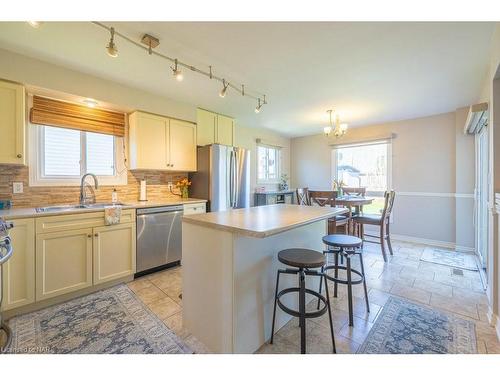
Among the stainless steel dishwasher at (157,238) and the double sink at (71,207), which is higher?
the double sink at (71,207)

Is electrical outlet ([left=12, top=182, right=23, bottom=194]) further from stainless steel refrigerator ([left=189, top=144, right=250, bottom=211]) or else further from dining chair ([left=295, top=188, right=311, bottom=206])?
dining chair ([left=295, top=188, right=311, bottom=206])

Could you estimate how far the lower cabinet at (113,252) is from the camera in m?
2.35

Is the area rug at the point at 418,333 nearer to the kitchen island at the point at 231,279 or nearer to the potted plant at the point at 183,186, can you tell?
the kitchen island at the point at 231,279

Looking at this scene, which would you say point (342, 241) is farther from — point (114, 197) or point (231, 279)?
point (114, 197)

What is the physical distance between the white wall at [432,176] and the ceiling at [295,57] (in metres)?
0.71

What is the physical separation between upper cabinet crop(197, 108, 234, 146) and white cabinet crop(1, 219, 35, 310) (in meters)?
2.37

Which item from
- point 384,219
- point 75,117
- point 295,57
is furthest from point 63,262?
point 384,219

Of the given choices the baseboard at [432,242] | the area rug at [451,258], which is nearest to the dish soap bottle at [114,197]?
the area rug at [451,258]

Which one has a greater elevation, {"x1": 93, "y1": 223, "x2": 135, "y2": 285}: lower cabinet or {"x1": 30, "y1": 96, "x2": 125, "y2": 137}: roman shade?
{"x1": 30, "y1": 96, "x2": 125, "y2": 137}: roman shade

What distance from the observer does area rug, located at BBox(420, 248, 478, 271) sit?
305 cm

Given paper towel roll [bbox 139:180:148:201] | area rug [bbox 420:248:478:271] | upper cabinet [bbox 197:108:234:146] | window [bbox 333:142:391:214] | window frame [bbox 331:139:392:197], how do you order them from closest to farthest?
area rug [bbox 420:248:478:271], paper towel roll [bbox 139:180:148:201], upper cabinet [bbox 197:108:234:146], window frame [bbox 331:139:392:197], window [bbox 333:142:391:214]

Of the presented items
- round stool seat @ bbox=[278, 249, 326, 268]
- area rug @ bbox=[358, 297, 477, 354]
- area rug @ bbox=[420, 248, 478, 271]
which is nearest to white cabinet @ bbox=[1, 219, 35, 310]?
round stool seat @ bbox=[278, 249, 326, 268]

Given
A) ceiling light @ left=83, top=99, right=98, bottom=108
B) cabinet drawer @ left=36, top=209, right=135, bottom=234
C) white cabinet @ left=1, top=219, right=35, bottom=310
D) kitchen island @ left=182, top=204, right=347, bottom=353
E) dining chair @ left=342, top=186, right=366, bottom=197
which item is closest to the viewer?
kitchen island @ left=182, top=204, right=347, bottom=353

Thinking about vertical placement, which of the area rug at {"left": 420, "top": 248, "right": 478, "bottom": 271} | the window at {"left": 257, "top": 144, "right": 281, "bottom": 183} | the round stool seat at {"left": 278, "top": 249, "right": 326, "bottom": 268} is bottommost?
the area rug at {"left": 420, "top": 248, "right": 478, "bottom": 271}
